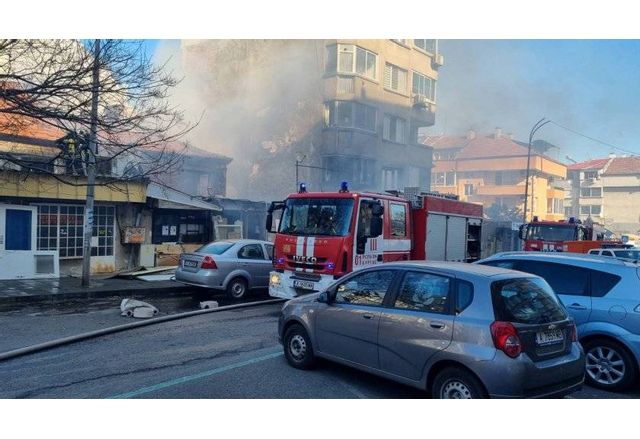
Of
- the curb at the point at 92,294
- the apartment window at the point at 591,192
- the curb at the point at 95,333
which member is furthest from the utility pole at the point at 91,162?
the apartment window at the point at 591,192

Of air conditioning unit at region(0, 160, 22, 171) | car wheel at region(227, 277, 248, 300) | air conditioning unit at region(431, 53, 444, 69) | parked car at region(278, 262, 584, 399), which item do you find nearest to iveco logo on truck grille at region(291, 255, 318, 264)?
car wheel at region(227, 277, 248, 300)

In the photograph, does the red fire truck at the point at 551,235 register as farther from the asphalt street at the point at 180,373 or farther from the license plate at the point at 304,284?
the asphalt street at the point at 180,373

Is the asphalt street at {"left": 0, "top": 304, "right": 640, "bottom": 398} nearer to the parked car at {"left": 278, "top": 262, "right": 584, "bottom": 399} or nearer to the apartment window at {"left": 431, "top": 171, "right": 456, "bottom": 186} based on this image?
the parked car at {"left": 278, "top": 262, "right": 584, "bottom": 399}

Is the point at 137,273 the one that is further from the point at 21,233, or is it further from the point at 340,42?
the point at 340,42

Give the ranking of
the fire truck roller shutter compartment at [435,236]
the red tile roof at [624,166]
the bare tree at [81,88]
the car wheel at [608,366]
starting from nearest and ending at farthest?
the car wheel at [608,366]
the bare tree at [81,88]
the fire truck roller shutter compartment at [435,236]
the red tile roof at [624,166]

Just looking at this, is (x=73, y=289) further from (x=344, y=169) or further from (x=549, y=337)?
(x=344, y=169)

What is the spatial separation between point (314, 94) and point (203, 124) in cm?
675

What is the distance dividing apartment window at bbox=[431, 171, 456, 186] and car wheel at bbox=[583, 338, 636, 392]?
45.0m

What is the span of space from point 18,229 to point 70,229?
1.48m

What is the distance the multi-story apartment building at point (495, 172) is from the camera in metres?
46.1

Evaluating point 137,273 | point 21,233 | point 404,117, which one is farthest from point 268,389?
point 404,117

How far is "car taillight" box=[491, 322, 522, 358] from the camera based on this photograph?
12.4 ft

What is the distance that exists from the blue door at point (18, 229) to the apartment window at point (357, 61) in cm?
1895

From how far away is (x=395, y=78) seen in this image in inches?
1226
